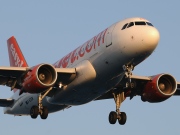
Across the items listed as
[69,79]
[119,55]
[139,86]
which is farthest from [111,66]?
[139,86]

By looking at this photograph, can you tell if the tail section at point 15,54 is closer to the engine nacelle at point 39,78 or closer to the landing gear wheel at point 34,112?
the landing gear wheel at point 34,112

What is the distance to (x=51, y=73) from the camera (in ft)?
152

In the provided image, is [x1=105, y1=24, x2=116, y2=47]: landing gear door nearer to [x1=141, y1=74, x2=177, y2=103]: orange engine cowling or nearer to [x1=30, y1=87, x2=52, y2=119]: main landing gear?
[x1=30, y1=87, x2=52, y2=119]: main landing gear

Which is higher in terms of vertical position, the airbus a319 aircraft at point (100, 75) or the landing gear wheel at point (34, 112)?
the airbus a319 aircraft at point (100, 75)

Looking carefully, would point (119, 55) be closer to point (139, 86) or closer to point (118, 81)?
point (118, 81)

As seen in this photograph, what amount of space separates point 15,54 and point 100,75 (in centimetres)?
1670

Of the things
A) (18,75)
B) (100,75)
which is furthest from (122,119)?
(18,75)

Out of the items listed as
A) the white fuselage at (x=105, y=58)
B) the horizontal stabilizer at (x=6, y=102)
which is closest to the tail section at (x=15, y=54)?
the horizontal stabilizer at (x=6, y=102)

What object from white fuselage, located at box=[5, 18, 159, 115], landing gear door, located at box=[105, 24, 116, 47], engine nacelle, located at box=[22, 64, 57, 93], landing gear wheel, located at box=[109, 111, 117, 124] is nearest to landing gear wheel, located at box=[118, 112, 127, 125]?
landing gear wheel, located at box=[109, 111, 117, 124]

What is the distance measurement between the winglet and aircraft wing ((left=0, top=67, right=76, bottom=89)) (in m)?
9.43

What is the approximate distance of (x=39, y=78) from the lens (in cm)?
4666

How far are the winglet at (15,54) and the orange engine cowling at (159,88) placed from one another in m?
12.1

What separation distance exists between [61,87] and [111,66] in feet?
16.7

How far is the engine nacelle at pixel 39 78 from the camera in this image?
45.7m
